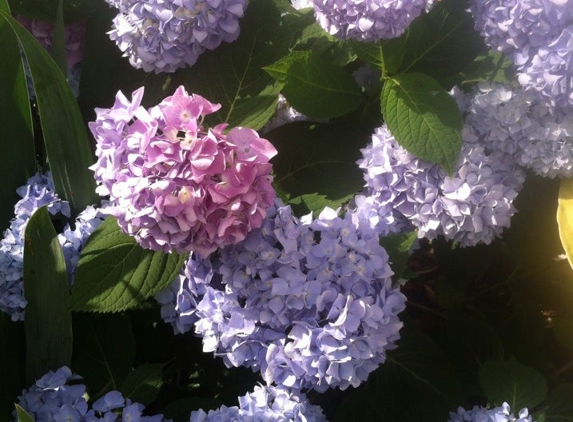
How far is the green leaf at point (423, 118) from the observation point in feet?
2.63

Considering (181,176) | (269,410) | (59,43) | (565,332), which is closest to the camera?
(181,176)

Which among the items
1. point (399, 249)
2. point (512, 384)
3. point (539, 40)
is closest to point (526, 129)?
point (539, 40)

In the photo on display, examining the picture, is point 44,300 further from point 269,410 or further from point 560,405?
point 560,405

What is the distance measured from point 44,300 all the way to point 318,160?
0.43 m

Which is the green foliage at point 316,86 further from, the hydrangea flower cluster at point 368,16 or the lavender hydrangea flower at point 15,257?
the lavender hydrangea flower at point 15,257

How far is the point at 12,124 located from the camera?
0.92 metres

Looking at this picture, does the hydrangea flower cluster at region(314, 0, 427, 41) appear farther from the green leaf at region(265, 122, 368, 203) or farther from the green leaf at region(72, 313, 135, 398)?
the green leaf at region(72, 313, 135, 398)

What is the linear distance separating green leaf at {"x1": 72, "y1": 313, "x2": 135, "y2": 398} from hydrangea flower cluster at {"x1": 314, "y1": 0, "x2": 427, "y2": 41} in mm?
502

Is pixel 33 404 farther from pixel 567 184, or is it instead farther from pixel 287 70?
pixel 567 184

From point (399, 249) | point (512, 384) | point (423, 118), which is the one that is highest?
point (423, 118)

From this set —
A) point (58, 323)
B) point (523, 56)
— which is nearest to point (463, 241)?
point (523, 56)

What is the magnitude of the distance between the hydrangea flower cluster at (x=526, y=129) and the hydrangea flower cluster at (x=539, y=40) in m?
0.03

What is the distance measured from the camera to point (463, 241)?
0.89 meters

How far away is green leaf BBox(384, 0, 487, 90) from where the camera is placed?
919 millimetres
